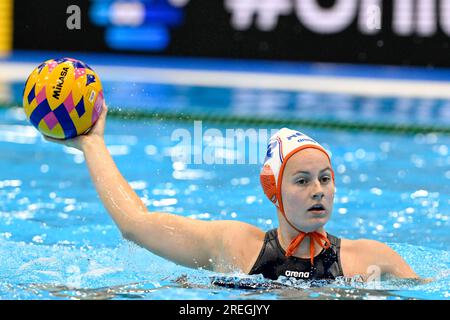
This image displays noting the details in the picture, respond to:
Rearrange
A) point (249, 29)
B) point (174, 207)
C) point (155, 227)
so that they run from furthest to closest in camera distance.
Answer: point (249, 29)
point (174, 207)
point (155, 227)

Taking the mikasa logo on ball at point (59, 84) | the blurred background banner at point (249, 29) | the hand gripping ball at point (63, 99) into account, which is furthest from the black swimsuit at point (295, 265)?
the blurred background banner at point (249, 29)

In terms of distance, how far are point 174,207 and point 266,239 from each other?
1.93m

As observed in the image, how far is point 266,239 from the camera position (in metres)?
3.12

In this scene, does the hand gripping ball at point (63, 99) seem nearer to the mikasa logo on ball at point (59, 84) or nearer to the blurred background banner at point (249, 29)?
the mikasa logo on ball at point (59, 84)

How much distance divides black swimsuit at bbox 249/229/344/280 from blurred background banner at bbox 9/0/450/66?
6.93 m

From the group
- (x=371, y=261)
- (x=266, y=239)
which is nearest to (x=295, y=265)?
(x=266, y=239)

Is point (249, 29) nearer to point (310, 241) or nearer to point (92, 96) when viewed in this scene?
point (92, 96)

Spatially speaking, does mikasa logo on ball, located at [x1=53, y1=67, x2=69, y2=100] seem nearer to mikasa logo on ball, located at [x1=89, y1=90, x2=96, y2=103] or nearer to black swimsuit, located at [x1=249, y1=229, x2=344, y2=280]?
mikasa logo on ball, located at [x1=89, y1=90, x2=96, y2=103]

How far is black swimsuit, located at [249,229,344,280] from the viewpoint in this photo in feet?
9.98

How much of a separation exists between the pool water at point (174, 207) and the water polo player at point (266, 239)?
64 mm

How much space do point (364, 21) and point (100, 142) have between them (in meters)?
6.96

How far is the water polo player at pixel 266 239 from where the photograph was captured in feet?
9.86

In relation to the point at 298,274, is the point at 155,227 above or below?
above

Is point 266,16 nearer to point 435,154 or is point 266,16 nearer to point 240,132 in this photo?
point 240,132
